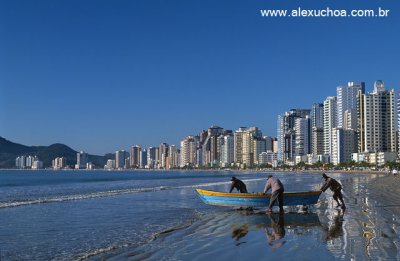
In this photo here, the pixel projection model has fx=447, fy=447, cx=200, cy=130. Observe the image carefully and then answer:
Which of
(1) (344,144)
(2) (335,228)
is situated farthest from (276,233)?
(1) (344,144)

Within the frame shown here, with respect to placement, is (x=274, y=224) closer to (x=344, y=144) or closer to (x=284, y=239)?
(x=284, y=239)

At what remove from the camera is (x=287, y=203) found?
2081cm

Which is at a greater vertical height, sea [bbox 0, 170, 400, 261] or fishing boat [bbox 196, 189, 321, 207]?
fishing boat [bbox 196, 189, 321, 207]

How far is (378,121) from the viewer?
176500 millimetres

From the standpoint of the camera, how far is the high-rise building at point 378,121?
17712cm

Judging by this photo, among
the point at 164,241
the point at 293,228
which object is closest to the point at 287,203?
the point at 293,228

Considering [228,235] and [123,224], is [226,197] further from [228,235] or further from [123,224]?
[228,235]

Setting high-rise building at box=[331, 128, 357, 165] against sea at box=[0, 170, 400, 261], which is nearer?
sea at box=[0, 170, 400, 261]

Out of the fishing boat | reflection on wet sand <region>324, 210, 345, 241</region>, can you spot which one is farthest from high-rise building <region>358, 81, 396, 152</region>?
reflection on wet sand <region>324, 210, 345, 241</region>

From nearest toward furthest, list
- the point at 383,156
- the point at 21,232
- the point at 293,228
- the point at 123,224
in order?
1. the point at 293,228
2. the point at 21,232
3. the point at 123,224
4. the point at 383,156

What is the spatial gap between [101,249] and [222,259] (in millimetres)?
3966

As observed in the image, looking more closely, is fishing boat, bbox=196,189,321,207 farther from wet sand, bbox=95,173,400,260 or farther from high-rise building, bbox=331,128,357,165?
high-rise building, bbox=331,128,357,165

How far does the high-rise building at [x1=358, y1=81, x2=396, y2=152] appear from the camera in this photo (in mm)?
177125

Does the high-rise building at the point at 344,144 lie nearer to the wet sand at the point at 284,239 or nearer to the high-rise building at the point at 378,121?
the high-rise building at the point at 378,121
